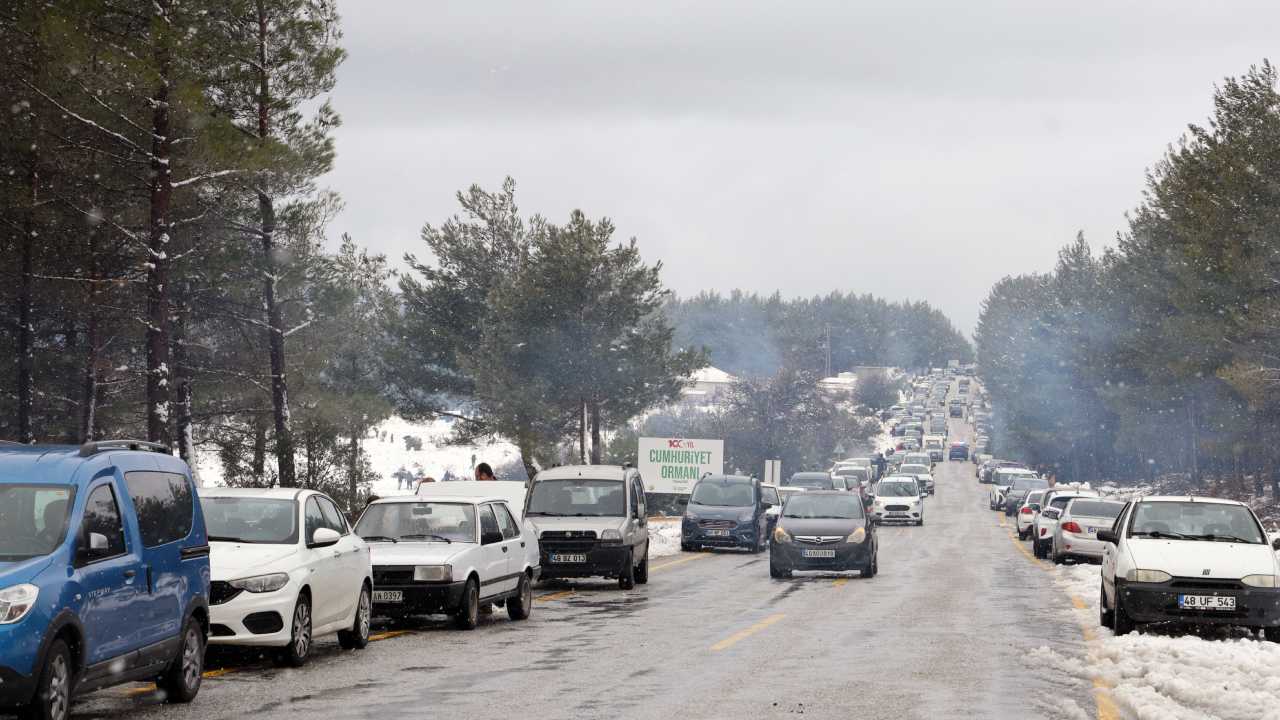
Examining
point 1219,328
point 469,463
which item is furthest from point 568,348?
point 469,463

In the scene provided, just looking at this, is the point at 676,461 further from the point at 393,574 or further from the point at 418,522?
the point at 393,574

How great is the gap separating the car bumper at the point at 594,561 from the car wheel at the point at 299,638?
1015cm

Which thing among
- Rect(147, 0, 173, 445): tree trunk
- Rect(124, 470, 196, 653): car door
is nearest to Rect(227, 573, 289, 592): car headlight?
A: Rect(124, 470, 196, 653): car door

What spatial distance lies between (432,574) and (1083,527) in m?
18.1

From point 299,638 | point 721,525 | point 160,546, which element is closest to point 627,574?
point 299,638

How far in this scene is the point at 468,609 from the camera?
17.3 m

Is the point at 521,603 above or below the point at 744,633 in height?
above

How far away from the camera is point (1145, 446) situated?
7612cm

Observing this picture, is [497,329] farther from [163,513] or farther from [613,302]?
[163,513]

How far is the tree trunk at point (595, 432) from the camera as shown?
59.2 meters

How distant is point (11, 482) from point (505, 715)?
139 inches

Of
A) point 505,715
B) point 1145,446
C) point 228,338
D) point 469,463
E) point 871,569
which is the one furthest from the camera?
point 469,463

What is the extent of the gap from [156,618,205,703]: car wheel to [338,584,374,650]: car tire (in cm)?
357

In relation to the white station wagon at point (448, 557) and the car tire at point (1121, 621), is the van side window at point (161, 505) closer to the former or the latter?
the white station wagon at point (448, 557)
